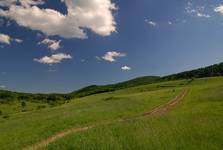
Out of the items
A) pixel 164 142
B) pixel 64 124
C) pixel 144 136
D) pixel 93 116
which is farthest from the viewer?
pixel 93 116

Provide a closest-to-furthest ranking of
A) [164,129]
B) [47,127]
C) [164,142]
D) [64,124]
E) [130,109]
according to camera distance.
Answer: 1. [164,142]
2. [164,129]
3. [47,127]
4. [64,124]
5. [130,109]

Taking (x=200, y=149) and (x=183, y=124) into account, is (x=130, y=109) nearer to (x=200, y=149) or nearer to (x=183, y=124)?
(x=183, y=124)

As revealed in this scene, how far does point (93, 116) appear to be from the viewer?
38500mm

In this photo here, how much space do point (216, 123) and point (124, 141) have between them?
9.51m

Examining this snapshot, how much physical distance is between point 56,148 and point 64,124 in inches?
514

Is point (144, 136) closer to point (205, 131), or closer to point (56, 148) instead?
→ point (205, 131)

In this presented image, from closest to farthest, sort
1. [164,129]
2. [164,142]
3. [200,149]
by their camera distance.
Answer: [200,149]
[164,142]
[164,129]

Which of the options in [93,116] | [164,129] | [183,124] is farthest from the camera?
[93,116]

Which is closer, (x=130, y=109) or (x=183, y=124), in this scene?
(x=183, y=124)

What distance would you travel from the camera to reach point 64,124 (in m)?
32.3

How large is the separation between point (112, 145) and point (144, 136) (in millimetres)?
3021

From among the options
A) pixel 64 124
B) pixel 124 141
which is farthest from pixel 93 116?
pixel 124 141

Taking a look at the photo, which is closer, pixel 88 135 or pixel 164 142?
pixel 164 142

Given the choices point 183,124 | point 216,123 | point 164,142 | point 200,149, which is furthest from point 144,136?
point 216,123
